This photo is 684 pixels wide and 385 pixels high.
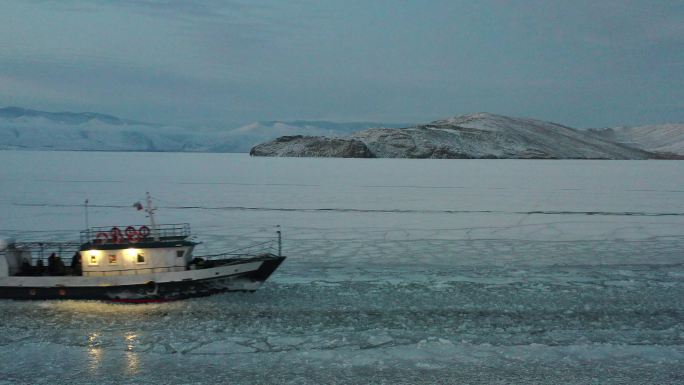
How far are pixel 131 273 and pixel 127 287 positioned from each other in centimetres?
63

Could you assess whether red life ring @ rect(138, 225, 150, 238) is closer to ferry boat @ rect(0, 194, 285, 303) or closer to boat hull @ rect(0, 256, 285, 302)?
ferry boat @ rect(0, 194, 285, 303)

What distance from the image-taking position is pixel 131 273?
19328mm

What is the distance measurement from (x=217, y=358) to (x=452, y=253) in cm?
1372

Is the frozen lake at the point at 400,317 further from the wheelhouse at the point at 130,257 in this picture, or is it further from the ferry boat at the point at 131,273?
the wheelhouse at the point at 130,257

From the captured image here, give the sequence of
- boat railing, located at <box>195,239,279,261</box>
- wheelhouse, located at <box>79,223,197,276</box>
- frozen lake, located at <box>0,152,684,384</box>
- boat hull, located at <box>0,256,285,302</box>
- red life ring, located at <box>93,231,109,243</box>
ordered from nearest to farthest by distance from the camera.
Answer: frozen lake, located at <box>0,152,684,384</box>
boat hull, located at <box>0,256,285,302</box>
wheelhouse, located at <box>79,223,197,276</box>
red life ring, located at <box>93,231,109,243</box>
boat railing, located at <box>195,239,279,261</box>

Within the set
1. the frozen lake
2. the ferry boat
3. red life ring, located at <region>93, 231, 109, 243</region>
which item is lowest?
the frozen lake

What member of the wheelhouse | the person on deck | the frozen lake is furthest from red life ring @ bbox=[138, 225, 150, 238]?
the frozen lake

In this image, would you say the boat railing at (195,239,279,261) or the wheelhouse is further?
the boat railing at (195,239,279,261)

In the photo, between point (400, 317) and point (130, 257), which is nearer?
point (400, 317)

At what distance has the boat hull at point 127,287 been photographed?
18.9 meters

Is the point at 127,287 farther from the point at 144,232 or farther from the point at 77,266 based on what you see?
the point at 77,266

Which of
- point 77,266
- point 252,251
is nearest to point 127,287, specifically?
point 77,266

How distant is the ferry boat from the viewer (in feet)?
62.2

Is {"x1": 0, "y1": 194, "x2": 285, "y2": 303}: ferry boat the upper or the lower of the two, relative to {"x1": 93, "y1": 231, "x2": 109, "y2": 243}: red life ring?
lower
